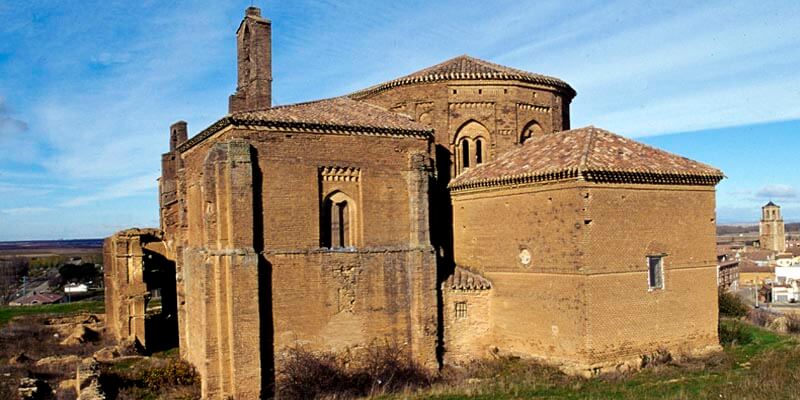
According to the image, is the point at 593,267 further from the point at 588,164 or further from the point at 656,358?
the point at 656,358

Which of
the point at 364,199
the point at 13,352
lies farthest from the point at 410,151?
the point at 13,352

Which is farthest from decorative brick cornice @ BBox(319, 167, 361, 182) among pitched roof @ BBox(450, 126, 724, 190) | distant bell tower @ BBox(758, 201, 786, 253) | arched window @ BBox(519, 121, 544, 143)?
distant bell tower @ BBox(758, 201, 786, 253)

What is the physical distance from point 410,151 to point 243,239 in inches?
201

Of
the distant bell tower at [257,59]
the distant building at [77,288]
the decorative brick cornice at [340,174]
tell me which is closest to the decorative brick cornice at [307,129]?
the decorative brick cornice at [340,174]

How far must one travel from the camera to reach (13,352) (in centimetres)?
2216

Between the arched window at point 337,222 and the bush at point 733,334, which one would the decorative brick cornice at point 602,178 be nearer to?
the arched window at point 337,222

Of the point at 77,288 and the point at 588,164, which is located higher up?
the point at 588,164

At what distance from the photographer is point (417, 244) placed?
56.5 feet

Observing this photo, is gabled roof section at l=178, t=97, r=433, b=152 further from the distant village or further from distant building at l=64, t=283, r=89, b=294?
distant building at l=64, t=283, r=89, b=294

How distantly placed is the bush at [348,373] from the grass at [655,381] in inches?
35.0

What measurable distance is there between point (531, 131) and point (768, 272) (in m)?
75.4

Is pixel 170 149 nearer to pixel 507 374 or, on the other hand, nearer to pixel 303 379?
pixel 303 379

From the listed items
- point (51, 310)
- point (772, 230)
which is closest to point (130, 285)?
point (51, 310)

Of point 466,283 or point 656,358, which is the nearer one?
point 656,358
